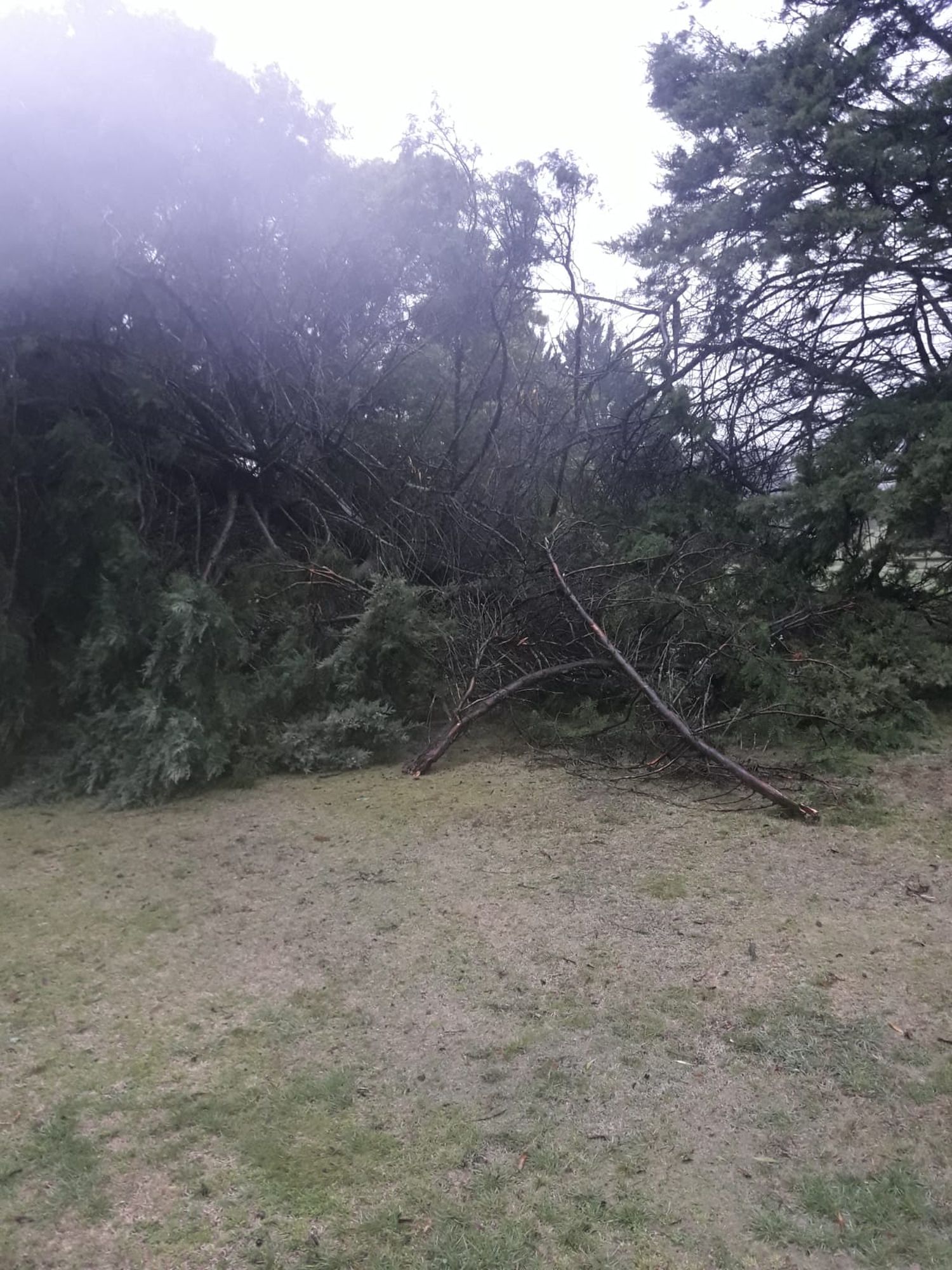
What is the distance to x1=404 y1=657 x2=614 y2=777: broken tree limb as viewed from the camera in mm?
5941

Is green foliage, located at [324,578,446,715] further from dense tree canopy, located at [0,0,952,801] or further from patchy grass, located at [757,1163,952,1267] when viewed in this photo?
patchy grass, located at [757,1163,952,1267]

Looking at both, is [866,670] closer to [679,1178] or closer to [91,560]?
[679,1178]

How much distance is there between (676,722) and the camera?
17.5 feet

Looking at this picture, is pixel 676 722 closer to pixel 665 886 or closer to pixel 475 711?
pixel 475 711

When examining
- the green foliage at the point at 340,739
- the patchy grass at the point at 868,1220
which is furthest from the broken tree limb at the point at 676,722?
the patchy grass at the point at 868,1220

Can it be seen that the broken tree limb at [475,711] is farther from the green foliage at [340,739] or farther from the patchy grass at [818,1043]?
the patchy grass at [818,1043]

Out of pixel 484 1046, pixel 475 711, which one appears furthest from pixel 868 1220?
pixel 475 711

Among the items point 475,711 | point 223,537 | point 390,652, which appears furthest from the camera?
point 223,537

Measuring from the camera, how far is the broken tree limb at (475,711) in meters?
5.94

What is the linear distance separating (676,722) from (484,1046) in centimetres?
284

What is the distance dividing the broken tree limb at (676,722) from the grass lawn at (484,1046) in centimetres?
14

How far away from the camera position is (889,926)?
356 centimetres

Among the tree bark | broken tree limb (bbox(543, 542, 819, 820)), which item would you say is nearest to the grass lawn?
broken tree limb (bbox(543, 542, 819, 820))

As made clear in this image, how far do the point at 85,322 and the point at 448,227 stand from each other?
9.66ft
